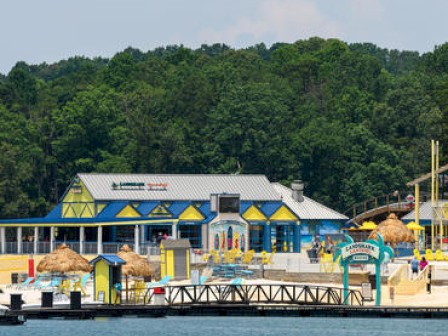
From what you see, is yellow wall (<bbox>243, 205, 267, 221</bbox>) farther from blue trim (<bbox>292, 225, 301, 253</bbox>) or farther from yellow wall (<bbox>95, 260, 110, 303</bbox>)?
yellow wall (<bbox>95, 260, 110, 303</bbox>)

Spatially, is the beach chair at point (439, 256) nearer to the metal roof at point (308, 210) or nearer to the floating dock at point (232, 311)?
the metal roof at point (308, 210)

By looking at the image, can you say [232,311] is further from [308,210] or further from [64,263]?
[308,210]

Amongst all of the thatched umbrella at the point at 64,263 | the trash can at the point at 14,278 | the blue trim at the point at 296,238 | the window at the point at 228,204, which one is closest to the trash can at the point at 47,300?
the thatched umbrella at the point at 64,263

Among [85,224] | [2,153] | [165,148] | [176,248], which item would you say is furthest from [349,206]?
[176,248]

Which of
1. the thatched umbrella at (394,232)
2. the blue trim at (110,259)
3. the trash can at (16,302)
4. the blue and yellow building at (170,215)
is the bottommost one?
the trash can at (16,302)

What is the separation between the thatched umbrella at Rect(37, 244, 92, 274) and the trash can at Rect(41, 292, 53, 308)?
8.59m

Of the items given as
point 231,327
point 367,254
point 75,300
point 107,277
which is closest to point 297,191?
point 367,254

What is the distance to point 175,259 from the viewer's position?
Answer: 9762 centimetres

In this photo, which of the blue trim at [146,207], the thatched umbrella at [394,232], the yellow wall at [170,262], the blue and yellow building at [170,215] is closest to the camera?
the yellow wall at [170,262]

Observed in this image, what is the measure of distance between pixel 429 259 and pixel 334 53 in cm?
9789

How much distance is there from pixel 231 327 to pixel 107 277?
6.83m

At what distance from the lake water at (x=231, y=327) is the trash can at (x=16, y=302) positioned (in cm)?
104

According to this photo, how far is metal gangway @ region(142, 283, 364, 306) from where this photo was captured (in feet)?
267

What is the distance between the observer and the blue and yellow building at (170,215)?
114 metres
